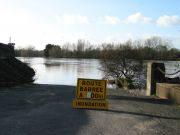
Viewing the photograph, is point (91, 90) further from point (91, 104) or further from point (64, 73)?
point (64, 73)

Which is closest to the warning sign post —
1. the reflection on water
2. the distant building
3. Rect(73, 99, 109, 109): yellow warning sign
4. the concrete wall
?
Rect(73, 99, 109, 109): yellow warning sign

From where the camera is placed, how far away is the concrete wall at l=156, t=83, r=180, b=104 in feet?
45.0

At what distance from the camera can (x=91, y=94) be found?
11578 mm

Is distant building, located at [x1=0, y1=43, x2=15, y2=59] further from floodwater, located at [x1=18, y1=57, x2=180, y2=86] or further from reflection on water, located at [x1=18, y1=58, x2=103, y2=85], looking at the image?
reflection on water, located at [x1=18, y1=58, x2=103, y2=85]

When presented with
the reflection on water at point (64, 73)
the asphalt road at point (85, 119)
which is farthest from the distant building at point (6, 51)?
the asphalt road at point (85, 119)

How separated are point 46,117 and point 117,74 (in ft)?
79.2

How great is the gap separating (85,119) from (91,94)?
191 cm

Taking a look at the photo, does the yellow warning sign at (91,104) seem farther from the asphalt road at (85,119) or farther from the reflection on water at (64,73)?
the reflection on water at (64,73)

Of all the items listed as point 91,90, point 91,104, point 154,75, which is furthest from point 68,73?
point 91,104

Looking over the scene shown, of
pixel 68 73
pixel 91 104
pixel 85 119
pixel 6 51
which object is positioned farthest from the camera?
pixel 68 73

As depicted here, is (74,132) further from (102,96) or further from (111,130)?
(102,96)

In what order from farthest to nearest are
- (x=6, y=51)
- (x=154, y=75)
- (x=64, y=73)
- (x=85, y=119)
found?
1. (x=64, y=73)
2. (x=6, y=51)
3. (x=154, y=75)
4. (x=85, y=119)

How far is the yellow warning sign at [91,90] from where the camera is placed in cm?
1155

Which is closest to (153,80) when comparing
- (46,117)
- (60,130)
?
(46,117)
